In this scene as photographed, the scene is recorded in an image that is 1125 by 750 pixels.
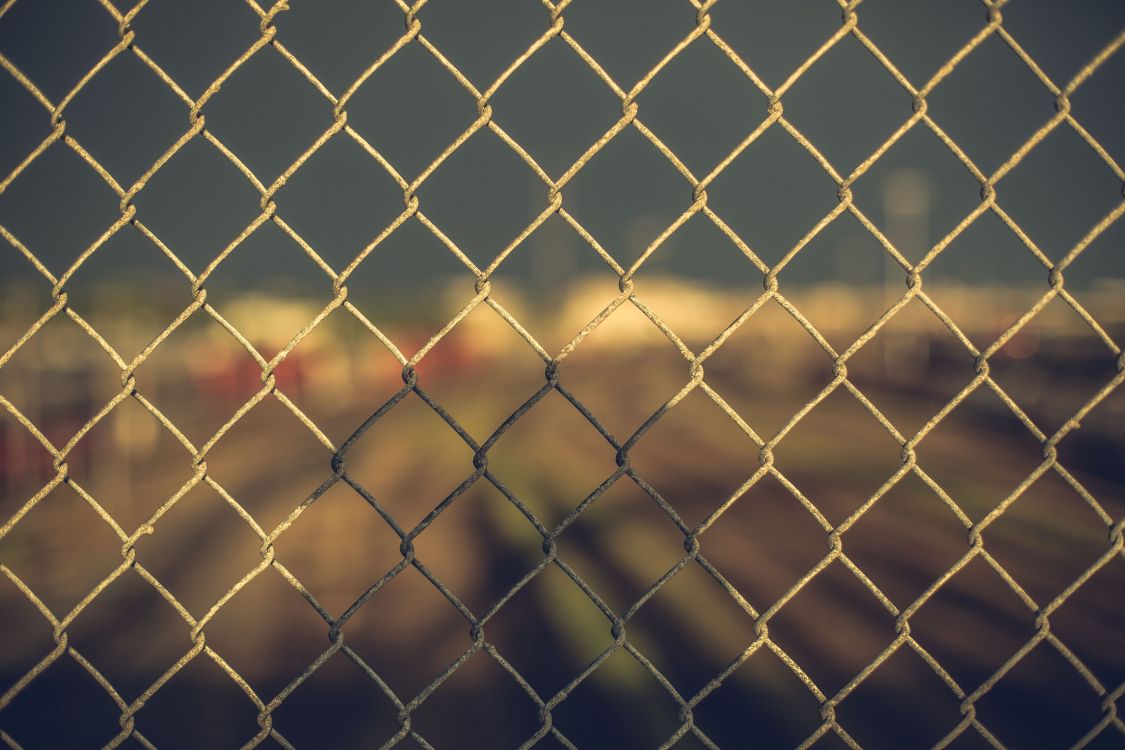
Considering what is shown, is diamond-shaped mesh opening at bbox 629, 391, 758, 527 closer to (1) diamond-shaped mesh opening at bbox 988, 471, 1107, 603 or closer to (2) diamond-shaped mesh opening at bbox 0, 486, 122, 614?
(1) diamond-shaped mesh opening at bbox 988, 471, 1107, 603

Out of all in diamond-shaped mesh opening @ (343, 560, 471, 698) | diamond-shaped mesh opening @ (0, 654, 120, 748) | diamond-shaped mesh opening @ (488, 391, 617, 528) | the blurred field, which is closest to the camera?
diamond-shaped mesh opening @ (0, 654, 120, 748)

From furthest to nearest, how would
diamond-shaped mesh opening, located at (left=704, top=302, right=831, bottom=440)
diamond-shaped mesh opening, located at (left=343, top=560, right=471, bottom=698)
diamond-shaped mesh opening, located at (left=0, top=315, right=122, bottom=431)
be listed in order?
diamond-shaped mesh opening, located at (left=704, top=302, right=831, bottom=440)
diamond-shaped mesh opening, located at (left=0, top=315, right=122, bottom=431)
diamond-shaped mesh opening, located at (left=343, top=560, right=471, bottom=698)

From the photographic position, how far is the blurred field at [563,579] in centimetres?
481

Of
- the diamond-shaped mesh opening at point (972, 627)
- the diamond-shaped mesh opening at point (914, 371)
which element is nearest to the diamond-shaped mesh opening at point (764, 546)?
the diamond-shaped mesh opening at point (972, 627)

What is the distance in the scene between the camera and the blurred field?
15.8 ft

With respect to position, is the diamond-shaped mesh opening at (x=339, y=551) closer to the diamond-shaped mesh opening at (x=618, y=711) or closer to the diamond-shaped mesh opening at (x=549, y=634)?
the diamond-shaped mesh opening at (x=549, y=634)

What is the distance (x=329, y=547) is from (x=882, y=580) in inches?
215

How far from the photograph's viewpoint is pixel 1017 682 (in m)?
5.25

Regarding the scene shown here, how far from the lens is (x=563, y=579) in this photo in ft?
24.3

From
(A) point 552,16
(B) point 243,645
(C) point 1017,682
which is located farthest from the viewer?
(B) point 243,645

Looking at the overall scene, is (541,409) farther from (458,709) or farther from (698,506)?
(458,709)

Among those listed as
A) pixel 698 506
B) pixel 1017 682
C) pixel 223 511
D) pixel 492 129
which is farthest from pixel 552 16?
pixel 223 511

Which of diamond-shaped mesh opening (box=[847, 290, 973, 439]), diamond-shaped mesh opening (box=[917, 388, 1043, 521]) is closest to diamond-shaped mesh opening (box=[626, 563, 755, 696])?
diamond-shaped mesh opening (box=[917, 388, 1043, 521])

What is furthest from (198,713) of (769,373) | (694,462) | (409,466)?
(769,373)
